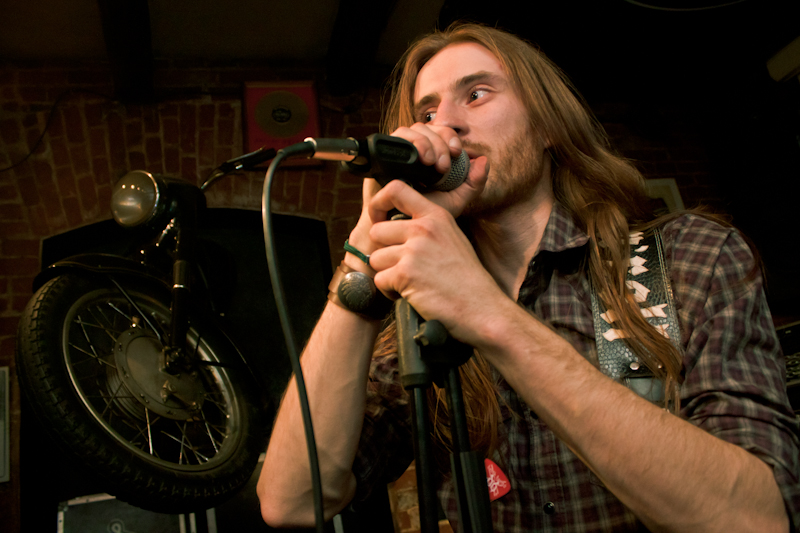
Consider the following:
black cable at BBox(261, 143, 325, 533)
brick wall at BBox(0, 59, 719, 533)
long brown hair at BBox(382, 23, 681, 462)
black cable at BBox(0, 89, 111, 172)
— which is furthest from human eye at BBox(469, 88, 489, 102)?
black cable at BBox(0, 89, 111, 172)

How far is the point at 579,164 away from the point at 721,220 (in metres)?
0.40

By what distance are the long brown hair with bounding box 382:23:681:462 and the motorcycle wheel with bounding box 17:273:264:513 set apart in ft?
2.71

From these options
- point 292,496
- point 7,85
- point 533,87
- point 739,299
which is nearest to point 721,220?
point 739,299

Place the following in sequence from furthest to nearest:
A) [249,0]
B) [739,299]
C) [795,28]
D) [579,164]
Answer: [795,28] < [249,0] < [579,164] < [739,299]

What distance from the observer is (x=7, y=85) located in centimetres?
287

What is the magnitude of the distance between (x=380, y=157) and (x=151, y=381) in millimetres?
1436

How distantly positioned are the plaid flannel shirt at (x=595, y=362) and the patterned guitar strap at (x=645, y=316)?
0.02 m

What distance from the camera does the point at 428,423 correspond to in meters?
0.66

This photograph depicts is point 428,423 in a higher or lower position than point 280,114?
lower

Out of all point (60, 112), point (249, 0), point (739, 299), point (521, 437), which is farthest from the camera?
point (60, 112)

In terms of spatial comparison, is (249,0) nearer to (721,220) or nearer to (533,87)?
(533,87)

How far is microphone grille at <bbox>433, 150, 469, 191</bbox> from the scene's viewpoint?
0.88 meters

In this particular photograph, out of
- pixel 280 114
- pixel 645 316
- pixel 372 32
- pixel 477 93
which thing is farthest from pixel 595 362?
pixel 280 114

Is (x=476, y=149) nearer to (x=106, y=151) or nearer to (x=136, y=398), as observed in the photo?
(x=136, y=398)
